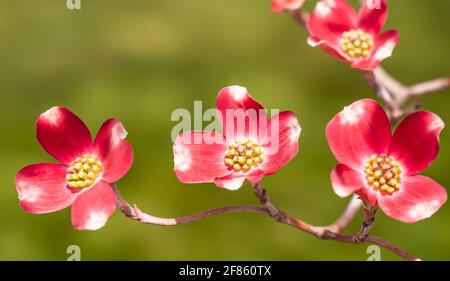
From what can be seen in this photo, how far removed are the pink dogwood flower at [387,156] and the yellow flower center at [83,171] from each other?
0.26m

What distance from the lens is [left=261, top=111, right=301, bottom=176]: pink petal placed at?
657 millimetres

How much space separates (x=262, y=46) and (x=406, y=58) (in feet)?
1.52

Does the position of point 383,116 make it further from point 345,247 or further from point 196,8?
point 196,8

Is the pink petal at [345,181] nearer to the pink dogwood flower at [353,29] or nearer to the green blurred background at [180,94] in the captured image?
the pink dogwood flower at [353,29]

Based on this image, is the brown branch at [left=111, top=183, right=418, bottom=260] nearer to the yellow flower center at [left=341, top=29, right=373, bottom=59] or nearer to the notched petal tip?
the notched petal tip

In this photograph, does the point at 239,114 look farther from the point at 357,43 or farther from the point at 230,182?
the point at 357,43

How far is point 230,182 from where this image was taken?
2.15ft

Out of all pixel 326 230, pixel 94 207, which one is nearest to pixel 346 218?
pixel 326 230

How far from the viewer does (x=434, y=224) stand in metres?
1.71

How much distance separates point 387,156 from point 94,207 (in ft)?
1.06

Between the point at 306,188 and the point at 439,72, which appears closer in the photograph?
the point at 306,188

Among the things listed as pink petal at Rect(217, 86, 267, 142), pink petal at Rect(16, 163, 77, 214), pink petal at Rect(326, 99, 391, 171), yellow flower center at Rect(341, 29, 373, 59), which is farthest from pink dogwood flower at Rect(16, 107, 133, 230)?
yellow flower center at Rect(341, 29, 373, 59)

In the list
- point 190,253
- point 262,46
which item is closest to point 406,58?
point 262,46
